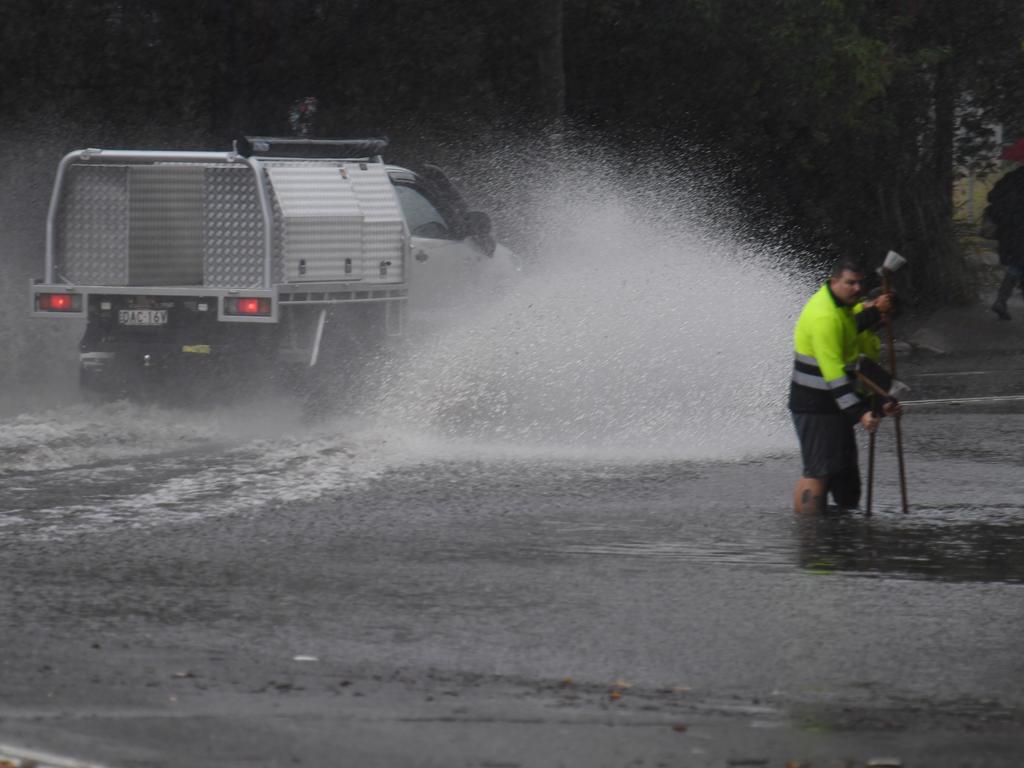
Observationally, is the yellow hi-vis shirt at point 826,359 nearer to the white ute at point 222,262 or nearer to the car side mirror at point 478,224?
the white ute at point 222,262

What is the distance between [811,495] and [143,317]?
599cm

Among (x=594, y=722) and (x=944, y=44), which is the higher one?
(x=944, y=44)

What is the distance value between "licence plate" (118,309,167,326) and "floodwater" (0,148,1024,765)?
0.61 m

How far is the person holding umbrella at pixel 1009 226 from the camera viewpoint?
862 inches

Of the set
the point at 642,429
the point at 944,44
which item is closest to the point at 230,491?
the point at 642,429

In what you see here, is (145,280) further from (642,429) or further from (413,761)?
(413,761)

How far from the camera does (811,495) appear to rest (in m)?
10.5

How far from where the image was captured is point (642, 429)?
14.3 metres

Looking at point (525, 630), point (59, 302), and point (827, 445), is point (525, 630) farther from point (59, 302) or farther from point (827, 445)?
point (59, 302)

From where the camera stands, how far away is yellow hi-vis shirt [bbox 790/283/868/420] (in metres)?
10.4

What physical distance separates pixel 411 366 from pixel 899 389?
5.56 meters

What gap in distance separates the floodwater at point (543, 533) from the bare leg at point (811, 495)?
112 millimetres

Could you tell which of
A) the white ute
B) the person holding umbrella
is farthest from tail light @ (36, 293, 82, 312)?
the person holding umbrella

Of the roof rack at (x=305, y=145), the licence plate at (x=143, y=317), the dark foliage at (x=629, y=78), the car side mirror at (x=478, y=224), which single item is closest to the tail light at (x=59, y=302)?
the licence plate at (x=143, y=317)
